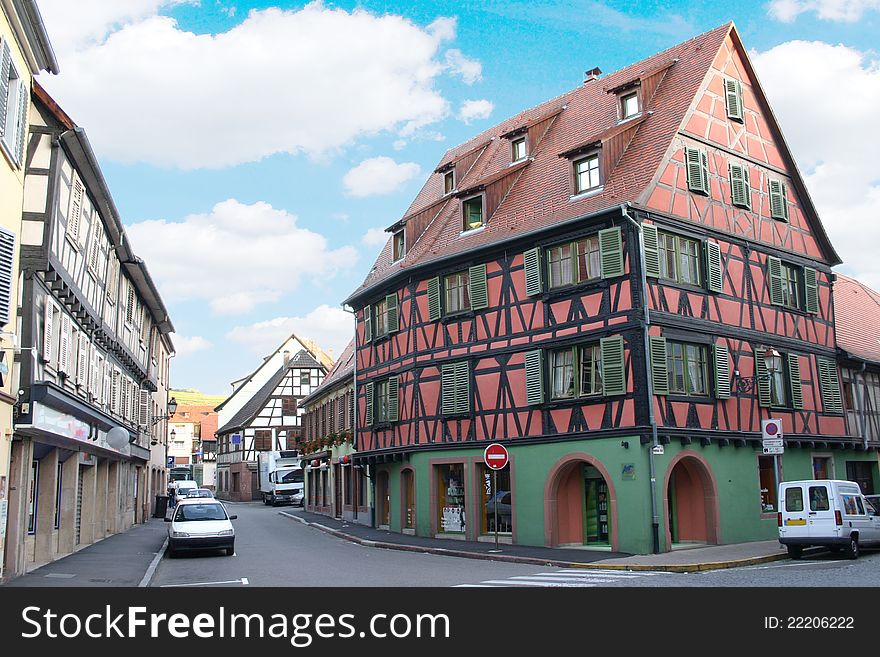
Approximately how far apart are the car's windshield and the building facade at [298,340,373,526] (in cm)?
945

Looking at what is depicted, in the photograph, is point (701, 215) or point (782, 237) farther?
point (782, 237)

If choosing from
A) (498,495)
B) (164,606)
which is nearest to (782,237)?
(498,495)

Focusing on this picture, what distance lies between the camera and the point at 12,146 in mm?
15711

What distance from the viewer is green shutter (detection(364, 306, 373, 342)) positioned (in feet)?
109

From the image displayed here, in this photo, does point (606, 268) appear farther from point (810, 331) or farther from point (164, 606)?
point (164, 606)

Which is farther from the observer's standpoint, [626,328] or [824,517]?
[626,328]

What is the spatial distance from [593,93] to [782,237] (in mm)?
7934

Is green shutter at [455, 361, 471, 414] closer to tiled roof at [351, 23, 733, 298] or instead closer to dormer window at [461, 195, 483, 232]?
tiled roof at [351, 23, 733, 298]

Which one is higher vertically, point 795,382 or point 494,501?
point 795,382

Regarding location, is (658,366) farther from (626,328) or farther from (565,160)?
(565,160)

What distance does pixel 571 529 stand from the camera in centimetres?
2423

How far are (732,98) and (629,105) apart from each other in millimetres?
2995

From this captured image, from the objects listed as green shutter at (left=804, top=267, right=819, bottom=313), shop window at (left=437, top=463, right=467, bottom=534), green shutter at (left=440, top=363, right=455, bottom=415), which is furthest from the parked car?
green shutter at (left=804, top=267, right=819, bottom=313)

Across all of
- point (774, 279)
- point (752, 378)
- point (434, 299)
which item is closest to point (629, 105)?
point (774, 279)
